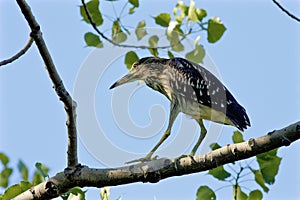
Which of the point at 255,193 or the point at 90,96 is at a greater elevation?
the point at 90,96

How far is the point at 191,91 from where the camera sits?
425 cm

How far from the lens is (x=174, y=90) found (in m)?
4.32

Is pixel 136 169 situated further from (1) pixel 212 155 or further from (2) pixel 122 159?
(2) pixel 122 159

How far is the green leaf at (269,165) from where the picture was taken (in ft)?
9.74

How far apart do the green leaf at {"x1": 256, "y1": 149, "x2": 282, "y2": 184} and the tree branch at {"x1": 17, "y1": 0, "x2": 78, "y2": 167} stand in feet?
3.33

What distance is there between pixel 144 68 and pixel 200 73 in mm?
549

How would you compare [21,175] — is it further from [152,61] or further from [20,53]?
[152,61]

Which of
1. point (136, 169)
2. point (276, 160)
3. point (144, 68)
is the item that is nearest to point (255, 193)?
point (276, 160)

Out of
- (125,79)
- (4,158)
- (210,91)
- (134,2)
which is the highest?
(125,79)

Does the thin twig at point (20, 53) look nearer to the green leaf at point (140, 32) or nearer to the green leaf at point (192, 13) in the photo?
the green leaf at point (140, 32)

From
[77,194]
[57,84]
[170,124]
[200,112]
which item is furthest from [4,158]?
[200,112]

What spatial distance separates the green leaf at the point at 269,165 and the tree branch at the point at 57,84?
101 centimetres

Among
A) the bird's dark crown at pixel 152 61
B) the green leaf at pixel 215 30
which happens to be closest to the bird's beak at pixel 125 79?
the bird's dark crown at pixel 152 61

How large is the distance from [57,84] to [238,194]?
119 cm
